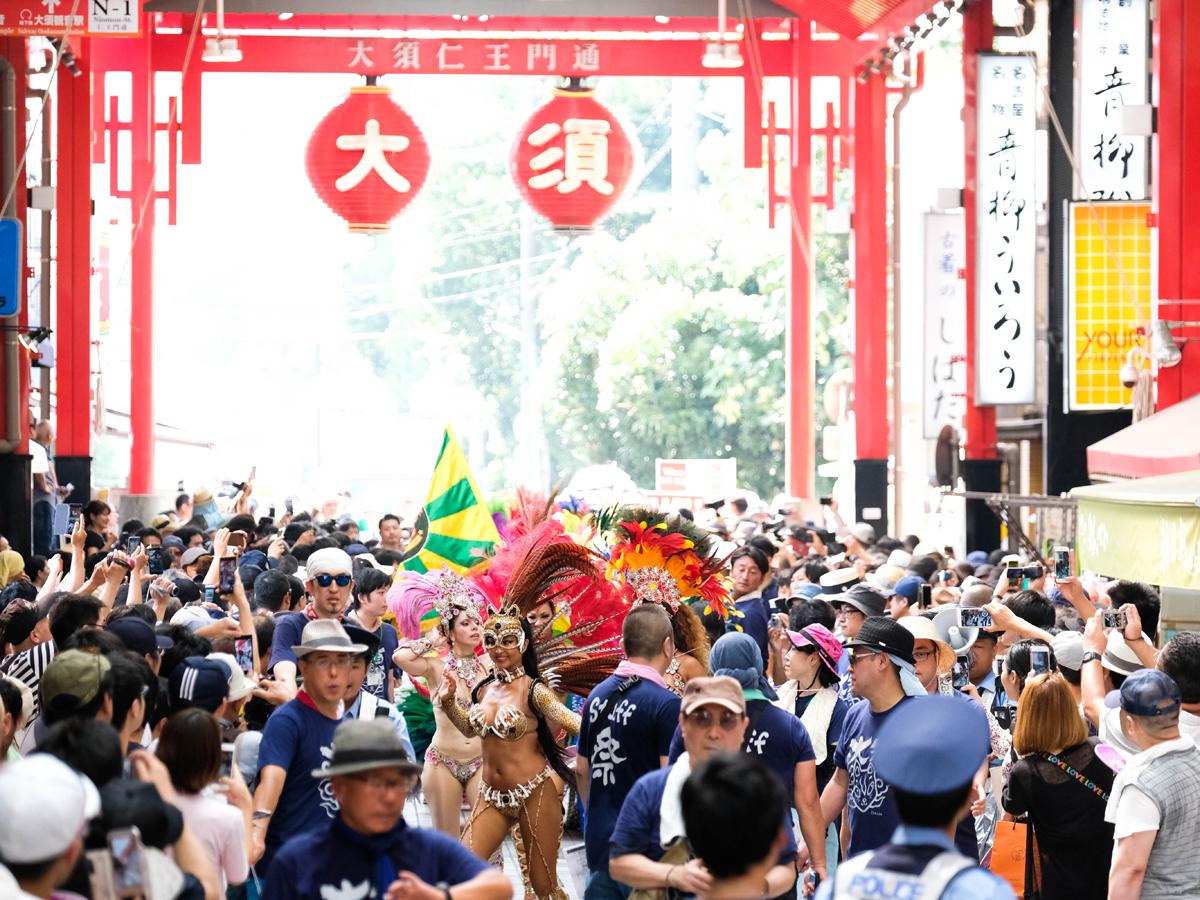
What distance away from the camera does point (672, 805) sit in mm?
5777

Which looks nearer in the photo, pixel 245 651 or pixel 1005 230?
pixel 245 651

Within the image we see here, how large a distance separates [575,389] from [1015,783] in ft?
123

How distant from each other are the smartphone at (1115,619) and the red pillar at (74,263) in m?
13.8

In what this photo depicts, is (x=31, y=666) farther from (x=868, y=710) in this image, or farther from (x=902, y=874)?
(x=902, y=874)

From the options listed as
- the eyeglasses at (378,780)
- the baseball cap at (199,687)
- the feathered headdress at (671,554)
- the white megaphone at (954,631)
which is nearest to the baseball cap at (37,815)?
the eyeglasses at (378,780)

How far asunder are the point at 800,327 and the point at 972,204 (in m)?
6.39

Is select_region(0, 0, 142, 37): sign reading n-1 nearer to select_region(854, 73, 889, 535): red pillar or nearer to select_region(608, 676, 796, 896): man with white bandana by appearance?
select_region(854, 73, 889, 535): red pillar

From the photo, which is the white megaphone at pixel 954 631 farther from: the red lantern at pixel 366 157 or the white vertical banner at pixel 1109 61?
the red lantern at pixel 366 157

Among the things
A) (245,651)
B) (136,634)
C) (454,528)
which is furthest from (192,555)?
(136,634)

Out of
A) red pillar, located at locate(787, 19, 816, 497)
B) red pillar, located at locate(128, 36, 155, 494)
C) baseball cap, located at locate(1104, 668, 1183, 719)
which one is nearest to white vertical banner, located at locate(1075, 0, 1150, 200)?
red pillar, located at locate(787, 19, 816, 497)

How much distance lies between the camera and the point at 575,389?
44406 millimetres

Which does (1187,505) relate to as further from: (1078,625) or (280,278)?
(280,278)

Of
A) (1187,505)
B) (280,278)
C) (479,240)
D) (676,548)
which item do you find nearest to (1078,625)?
(676,548)

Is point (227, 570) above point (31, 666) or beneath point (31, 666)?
above
